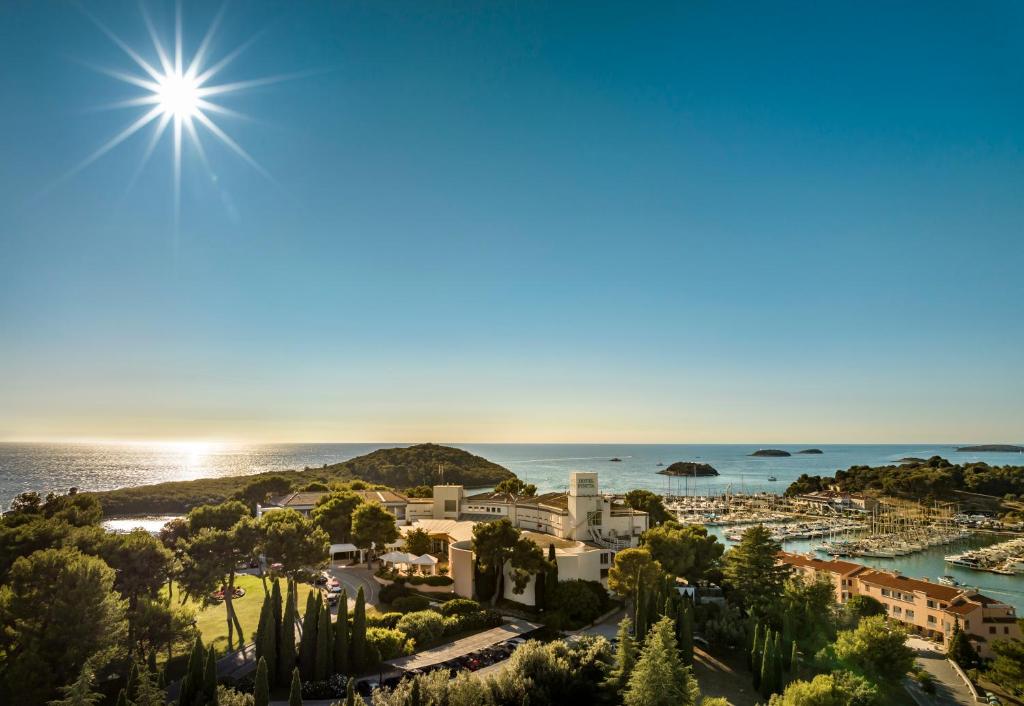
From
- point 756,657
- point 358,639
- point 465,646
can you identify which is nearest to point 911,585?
point 756,657

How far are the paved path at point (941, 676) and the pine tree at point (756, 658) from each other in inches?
421

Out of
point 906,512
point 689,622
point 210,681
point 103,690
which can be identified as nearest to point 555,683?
point 689,622

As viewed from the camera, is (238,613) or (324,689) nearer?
(324,689)

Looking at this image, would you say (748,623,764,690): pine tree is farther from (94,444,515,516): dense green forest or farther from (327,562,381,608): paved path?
(94,444,515,516): dense green forest

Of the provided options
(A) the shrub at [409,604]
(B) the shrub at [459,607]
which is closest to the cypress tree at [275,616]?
(A) the shrub at [409,604]

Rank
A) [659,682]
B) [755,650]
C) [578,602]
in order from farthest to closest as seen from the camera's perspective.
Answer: [578,602]
[755,650]
[659,682]

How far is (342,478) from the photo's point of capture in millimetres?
142375

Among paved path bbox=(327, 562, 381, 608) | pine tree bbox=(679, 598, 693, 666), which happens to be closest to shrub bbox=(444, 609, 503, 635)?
paved path bbox=(327, 562, 381, 608)

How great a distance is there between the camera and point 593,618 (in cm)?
3712

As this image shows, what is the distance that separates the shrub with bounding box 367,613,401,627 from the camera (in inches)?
1325

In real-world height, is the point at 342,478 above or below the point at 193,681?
below

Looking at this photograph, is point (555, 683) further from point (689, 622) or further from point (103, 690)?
point (103, 690)

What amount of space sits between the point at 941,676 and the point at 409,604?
3481 centimetres

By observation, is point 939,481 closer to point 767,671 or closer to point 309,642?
point 767,671
